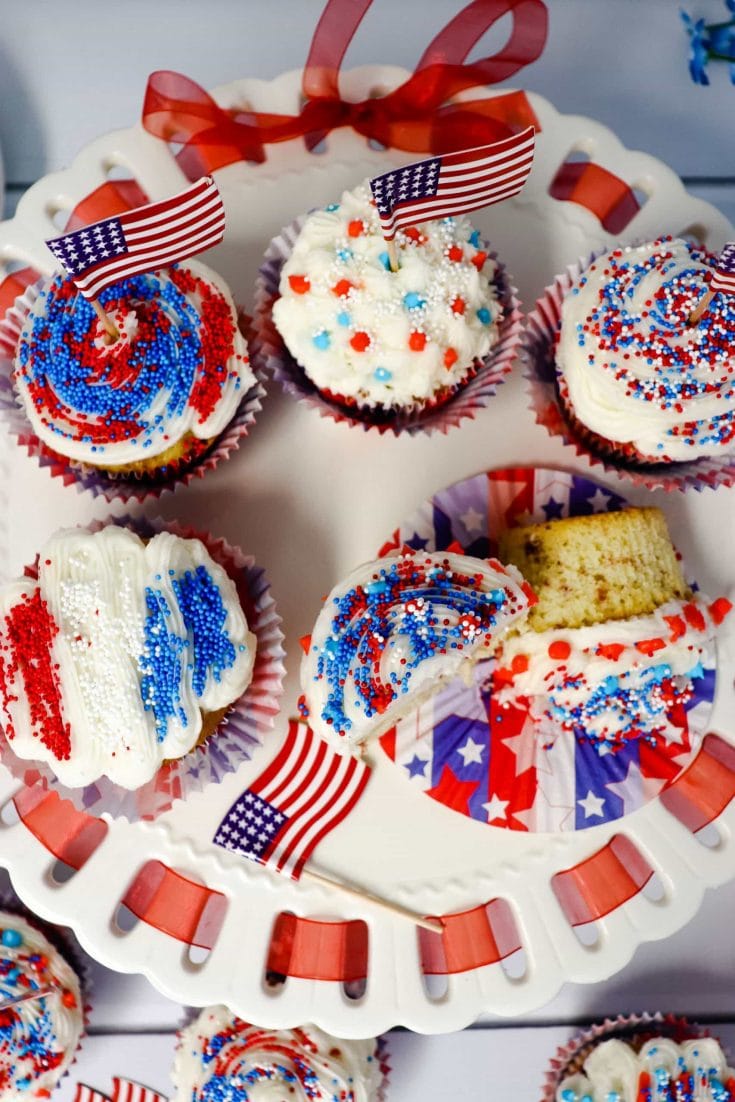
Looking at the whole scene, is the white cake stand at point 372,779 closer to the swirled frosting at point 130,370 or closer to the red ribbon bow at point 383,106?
the red ribbon bow at point 383,106

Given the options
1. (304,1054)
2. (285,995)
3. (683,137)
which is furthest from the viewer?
(683,137)

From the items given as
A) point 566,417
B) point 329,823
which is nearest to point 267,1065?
point 329,823

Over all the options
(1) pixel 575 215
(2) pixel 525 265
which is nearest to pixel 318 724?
(2) pixel 525 265

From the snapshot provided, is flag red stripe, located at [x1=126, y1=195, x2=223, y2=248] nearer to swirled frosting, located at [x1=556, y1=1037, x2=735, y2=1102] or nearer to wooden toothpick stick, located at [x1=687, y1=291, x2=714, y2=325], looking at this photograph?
wooden toothpick stick, located at [x1=687, y1=291, x2=714, y2=325]

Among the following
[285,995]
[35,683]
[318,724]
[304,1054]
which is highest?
[35,683]

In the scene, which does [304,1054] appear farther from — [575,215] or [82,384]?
[575,215]

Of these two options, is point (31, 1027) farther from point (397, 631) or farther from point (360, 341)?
point (360, 341)
